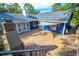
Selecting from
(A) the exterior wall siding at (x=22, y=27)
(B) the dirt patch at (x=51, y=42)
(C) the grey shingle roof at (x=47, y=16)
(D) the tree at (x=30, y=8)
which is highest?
(D) the tree at (x=30, y=8)

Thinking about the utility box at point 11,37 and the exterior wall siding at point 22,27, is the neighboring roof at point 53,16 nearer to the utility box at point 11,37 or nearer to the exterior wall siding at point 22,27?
the exterior wall siding at point 22,27

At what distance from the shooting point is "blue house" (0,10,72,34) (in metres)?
2.51

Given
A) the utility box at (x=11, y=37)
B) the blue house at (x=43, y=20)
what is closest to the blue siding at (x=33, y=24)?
the blue house at (x=43, y=20)

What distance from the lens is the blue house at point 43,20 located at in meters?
2.51

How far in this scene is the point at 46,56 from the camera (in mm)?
2537

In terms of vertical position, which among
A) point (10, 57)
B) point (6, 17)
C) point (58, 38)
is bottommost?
point (10, 57)

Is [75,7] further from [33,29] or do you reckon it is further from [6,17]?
[6,17]

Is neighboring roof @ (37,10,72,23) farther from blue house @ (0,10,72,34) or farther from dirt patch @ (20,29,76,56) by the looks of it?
dirt patch @ (20,29,76,56)

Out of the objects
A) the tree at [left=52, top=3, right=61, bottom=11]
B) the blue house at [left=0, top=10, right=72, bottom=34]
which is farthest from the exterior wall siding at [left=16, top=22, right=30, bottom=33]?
the tree at [left=52, top=3, right=61, bottom=11]

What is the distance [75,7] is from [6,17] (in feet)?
2.00

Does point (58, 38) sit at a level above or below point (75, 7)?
below

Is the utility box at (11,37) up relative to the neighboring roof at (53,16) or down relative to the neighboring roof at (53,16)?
down

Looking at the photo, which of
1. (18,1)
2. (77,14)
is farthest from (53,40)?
(18,1)

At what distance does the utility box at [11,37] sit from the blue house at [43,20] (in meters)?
0.04
